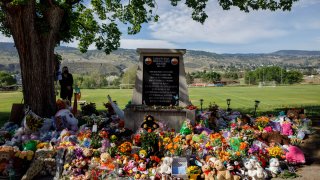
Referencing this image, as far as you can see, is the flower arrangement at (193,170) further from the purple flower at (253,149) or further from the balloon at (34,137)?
the balloon at (34,137)

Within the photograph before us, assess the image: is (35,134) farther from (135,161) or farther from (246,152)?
(246,152)

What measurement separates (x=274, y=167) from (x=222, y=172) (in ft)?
6.20

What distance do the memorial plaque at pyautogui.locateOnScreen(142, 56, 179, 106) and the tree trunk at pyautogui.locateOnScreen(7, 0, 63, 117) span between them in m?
4.54

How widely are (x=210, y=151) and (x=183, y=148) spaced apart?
2.90ft

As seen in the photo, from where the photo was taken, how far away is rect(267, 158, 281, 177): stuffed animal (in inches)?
399

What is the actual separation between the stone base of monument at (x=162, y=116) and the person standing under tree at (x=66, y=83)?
503 cm

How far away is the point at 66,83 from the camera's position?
56.3ft

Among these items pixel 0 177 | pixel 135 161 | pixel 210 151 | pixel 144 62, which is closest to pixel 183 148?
pixel 210 151

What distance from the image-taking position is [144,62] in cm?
1398

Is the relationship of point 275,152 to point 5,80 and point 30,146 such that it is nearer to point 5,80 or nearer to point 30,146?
point 30,146

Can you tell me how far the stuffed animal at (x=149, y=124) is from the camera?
12.9 meters

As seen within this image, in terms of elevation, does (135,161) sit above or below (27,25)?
below

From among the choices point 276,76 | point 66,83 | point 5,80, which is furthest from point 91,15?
point 276,76

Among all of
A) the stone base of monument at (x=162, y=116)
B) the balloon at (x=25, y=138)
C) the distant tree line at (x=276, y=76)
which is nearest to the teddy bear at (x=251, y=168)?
the stone base of monument at (x=162, y=116)
